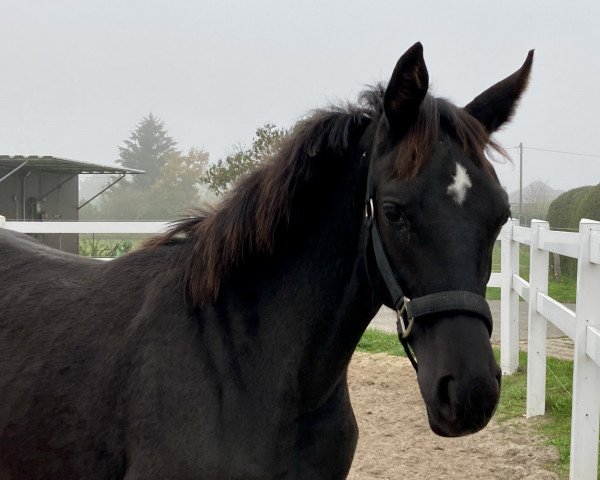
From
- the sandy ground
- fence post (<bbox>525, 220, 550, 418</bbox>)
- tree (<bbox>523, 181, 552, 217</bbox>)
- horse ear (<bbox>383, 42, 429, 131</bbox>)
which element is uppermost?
tree (<bbox>523, 181, 552, 217</bbox>)

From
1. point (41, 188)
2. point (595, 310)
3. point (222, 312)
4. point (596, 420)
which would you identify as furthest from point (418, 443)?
point (41, 188)

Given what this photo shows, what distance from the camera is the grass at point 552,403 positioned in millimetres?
4367

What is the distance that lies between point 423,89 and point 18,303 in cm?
181

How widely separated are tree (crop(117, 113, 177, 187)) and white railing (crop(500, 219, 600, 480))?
54.9m

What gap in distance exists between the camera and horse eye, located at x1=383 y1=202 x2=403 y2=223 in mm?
1749

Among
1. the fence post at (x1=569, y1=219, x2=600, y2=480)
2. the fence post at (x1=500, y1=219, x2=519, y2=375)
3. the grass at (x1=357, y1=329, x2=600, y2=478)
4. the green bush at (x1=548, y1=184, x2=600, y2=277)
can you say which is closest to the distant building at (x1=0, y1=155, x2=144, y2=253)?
the green bush at (x1=548, y1=184, x2=600, y2=277)

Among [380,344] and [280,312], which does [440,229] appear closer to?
[280,312]

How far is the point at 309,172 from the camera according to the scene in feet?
6.73

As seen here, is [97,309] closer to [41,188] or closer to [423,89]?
[423,89]

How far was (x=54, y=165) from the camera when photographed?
680 inches

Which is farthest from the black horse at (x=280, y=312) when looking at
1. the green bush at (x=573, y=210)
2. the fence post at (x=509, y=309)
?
the green bush at (x=573, y=210)

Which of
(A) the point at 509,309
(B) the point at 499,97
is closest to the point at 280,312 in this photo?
(B) the point at 499,97

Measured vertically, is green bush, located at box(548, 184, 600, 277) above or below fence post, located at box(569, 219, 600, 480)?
above

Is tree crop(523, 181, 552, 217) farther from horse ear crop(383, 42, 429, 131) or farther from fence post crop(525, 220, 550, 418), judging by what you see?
horse ear crop(383, 42, 429, 131)
